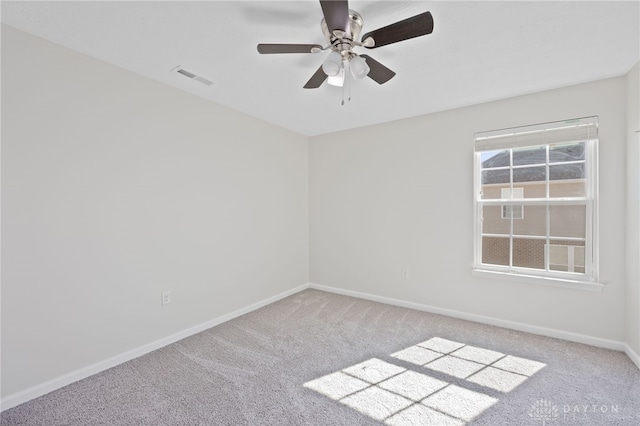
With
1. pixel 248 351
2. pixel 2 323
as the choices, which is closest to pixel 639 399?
pixel 248 351

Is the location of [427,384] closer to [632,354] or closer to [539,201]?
[632,354]

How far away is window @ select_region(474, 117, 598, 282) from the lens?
262 centimetres

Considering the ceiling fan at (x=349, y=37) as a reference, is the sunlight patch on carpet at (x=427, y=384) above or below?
below

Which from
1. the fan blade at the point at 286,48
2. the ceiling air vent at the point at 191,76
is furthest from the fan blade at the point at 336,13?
the ceiling air vent at the point at 191,76

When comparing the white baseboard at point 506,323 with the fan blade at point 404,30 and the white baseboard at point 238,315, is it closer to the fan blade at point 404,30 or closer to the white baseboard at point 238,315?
the white baseboard at point 238,315

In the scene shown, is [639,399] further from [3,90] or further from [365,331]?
[3,90]

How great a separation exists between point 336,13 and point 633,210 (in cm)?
279

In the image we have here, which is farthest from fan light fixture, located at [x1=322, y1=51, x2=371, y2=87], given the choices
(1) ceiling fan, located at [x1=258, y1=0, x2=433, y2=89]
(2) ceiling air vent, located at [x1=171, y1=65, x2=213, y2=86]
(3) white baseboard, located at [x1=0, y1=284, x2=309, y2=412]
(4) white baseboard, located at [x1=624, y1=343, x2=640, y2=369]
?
(4) white baseboard, located at [x1=624, y1=343, x2=640, y2=369]

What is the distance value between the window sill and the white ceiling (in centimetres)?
181

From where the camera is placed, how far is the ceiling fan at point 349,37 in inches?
54.5

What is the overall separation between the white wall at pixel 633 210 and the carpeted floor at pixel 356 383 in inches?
12.8

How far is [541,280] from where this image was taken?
2748mm

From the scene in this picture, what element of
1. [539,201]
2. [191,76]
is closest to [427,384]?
[539,201]

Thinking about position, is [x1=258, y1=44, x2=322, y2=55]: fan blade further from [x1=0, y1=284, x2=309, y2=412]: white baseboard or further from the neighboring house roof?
[x1=0, y1=284, x2=309, y2=412]: white baseboard
